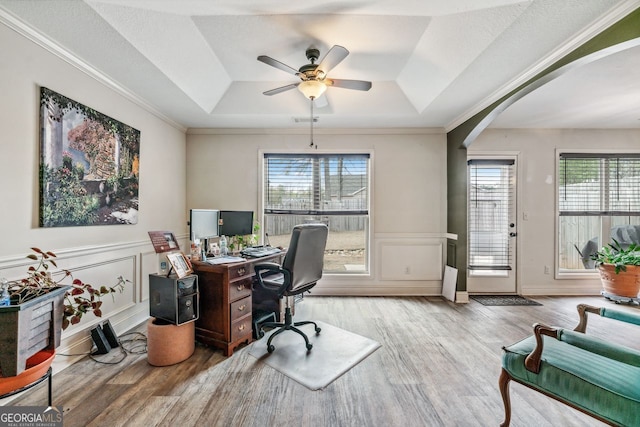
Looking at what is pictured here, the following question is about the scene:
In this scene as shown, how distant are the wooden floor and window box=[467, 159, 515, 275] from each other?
4.79ft

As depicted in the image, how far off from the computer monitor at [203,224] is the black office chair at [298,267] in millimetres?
801

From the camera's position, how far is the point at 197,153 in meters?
3.83

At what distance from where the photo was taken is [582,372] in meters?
1.24

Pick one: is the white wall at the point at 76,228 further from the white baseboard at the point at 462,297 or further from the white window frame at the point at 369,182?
the white baseboard at the point at 462,297

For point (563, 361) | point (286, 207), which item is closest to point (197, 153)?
point (286, 207)

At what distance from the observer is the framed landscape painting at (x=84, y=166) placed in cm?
192

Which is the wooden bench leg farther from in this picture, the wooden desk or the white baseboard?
the white baseboard

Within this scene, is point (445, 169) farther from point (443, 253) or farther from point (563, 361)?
point (563, 361)

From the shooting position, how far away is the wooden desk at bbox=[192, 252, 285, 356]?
2.24 meters

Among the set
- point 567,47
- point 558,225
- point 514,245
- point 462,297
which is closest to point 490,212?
point 514,245

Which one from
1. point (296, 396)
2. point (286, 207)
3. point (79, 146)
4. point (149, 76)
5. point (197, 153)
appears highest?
point (149, 76)

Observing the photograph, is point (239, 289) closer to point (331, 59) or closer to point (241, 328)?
point (241, 328)

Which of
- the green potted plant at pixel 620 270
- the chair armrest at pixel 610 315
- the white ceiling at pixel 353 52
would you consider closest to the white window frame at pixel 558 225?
the green potted plant at pixel 620 270

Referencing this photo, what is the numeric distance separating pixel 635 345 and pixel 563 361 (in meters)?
2.07
